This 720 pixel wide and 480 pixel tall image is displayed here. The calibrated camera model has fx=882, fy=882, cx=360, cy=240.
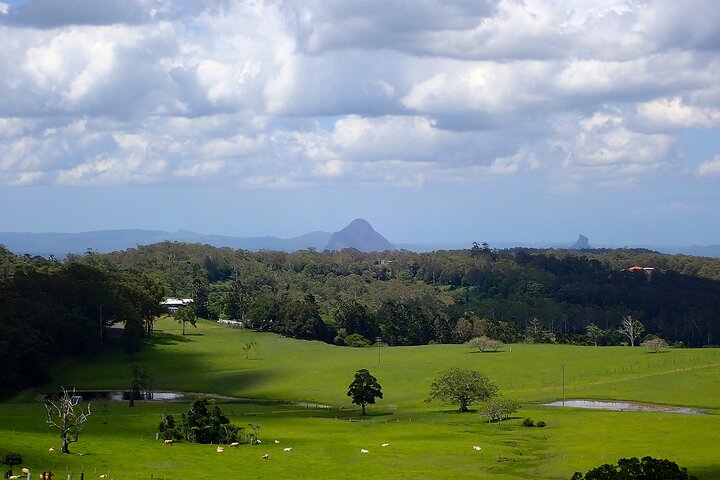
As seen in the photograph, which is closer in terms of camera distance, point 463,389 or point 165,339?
point 463,389

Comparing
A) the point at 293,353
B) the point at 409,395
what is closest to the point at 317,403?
the point at 409,395

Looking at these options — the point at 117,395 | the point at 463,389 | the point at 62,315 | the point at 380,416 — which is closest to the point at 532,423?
the point at 463,389

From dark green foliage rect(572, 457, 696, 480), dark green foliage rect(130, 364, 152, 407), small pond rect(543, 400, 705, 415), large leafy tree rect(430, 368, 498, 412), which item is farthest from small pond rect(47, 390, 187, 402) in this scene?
dark green foliage rect(572, 457, 696, 480)

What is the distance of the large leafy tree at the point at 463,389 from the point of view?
117m

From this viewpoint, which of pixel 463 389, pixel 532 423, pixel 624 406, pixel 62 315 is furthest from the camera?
pixel 62 315

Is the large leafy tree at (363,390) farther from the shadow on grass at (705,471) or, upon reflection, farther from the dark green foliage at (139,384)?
the shadow on grass at (705,471)

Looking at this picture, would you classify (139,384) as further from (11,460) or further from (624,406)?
(624,406)

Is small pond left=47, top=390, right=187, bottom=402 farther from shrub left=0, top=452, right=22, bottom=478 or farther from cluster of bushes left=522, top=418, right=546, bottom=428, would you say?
shrub left=0, top=452, right=22, bottom=478

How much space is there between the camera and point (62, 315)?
16012cm

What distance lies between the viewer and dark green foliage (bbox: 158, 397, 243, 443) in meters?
86.1

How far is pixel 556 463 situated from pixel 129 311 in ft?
368

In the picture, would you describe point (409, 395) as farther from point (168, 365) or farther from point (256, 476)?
point (256, 476)

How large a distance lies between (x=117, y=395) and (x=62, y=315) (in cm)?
3291

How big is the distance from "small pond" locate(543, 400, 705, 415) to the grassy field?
295 centimetres
